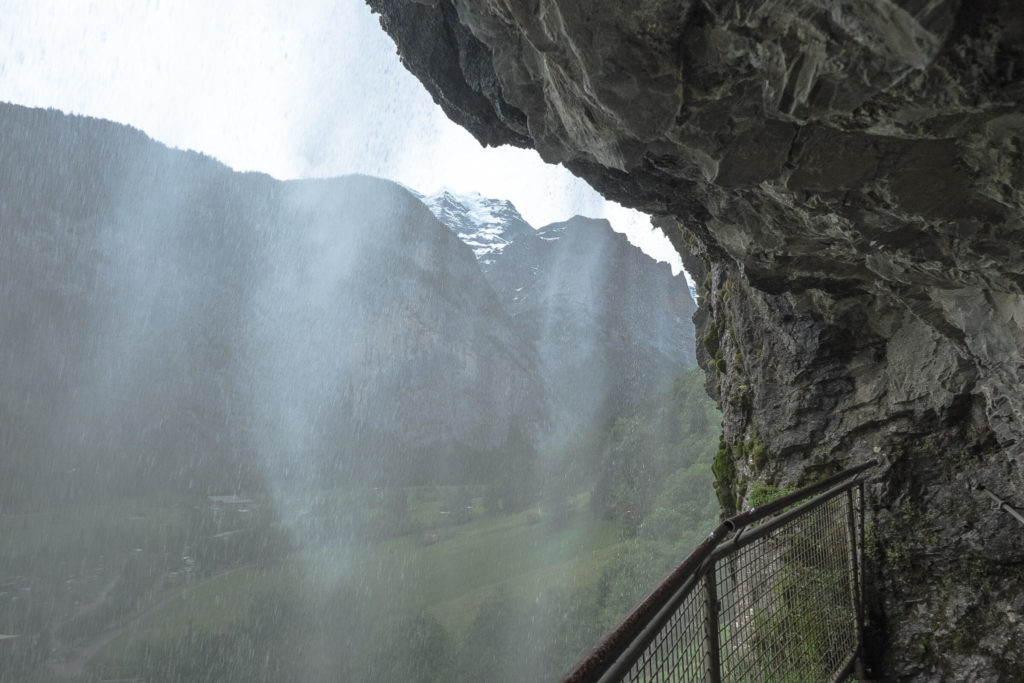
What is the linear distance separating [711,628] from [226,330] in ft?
238

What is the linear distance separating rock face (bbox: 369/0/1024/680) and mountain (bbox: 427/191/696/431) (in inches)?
2733

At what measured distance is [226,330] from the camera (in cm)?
6706

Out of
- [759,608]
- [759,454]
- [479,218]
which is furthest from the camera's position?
[479,218]

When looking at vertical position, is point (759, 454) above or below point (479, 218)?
below

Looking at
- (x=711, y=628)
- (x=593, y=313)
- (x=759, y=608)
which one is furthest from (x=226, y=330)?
(x=711, y=628)

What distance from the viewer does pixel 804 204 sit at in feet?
14.5

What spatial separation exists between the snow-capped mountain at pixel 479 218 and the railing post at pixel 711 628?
11029 centimetres

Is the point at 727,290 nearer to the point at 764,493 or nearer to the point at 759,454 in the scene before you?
the point at 759,454

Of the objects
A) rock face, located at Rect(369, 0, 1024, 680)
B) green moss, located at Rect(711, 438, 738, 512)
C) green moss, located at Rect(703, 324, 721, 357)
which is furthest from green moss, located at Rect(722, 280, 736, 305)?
green moss, located at Rect(711, 438, 738, 512)

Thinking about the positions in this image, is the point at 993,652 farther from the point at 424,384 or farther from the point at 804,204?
the point at 424,384

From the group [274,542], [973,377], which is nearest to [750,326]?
[973,377]

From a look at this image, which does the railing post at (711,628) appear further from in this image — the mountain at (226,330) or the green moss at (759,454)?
the mountain at (226,330)

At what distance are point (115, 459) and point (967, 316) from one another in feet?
207

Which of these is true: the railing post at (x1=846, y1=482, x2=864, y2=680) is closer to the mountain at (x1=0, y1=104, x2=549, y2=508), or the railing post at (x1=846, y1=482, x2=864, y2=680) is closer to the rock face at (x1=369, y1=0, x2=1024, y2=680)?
the rock face at (x1=369, y1=0, x2=1024, y2=680)
